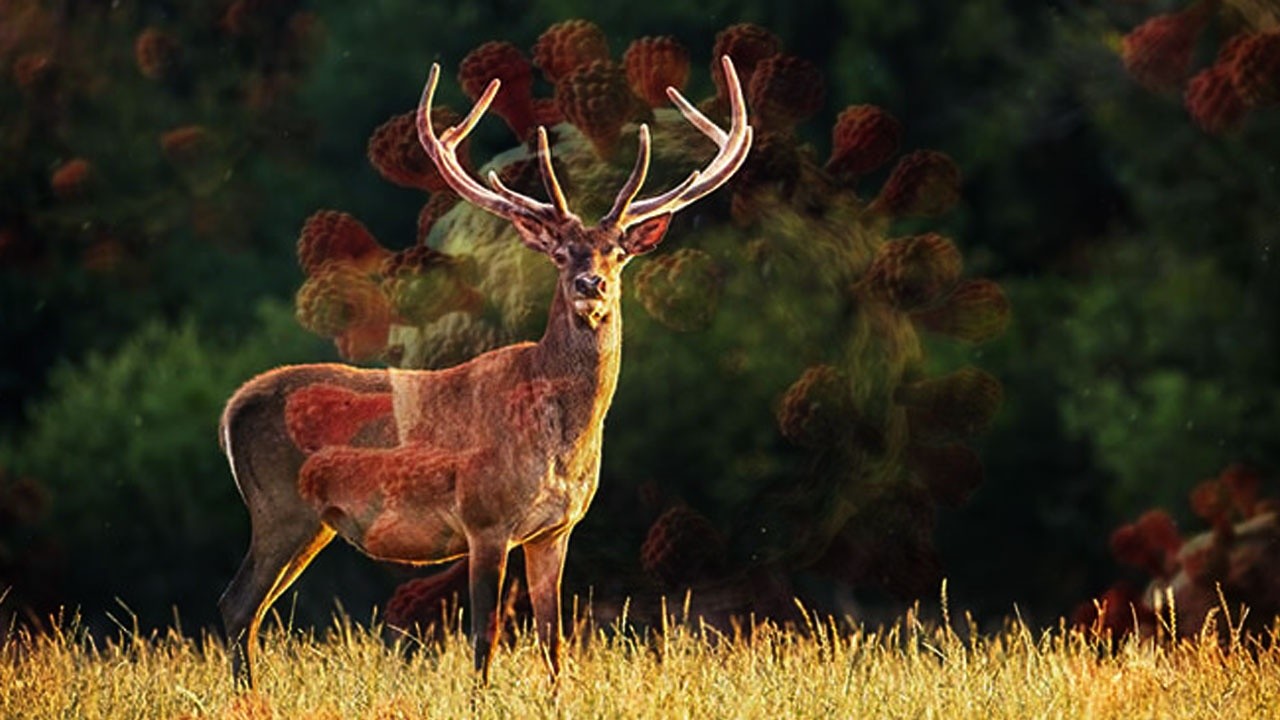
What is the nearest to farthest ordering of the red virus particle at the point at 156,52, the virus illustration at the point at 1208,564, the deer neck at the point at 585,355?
the deer neck at the point at 585,355 → the virus illustration at the point at 1208,564 → the red virus particle at the point at 156,52

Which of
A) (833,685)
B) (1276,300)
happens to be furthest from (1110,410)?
(833,685)

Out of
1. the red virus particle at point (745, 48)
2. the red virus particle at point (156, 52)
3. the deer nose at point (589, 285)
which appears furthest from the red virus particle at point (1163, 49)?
the deer nose at point (589, 285)

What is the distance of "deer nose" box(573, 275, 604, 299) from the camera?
8617mm

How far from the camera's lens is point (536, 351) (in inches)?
355

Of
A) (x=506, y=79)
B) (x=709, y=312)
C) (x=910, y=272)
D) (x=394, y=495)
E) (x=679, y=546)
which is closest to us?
(x=394, y=495)

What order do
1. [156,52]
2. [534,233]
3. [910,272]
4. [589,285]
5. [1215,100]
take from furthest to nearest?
1. [156,52]
2. [1215,100]
3. [910,272]
4. [534,233]
5. [589,285]

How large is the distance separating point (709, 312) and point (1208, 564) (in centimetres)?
371

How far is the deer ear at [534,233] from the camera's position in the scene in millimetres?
8773

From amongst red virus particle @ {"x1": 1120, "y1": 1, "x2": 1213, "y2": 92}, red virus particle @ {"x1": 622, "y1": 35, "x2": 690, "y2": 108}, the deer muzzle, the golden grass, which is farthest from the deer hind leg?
red virus particle @ {"x1": 1120, "y1": 1, "x2": 1213, "y2": 92}

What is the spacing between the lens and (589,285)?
8617 mm

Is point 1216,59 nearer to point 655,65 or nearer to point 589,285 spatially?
point 655,65

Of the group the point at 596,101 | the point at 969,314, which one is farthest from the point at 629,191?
the point at 969,314

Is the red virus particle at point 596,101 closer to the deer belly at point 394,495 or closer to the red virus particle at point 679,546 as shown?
the red virus particle at point 679,546

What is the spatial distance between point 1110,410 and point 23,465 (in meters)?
5.30
